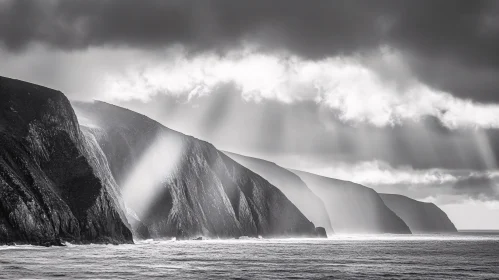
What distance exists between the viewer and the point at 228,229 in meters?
167

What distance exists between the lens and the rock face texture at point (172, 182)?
14500 cm

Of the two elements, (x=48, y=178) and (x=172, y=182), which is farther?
(x=172, y=182)

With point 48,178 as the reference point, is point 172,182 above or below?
above

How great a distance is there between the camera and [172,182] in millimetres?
154875

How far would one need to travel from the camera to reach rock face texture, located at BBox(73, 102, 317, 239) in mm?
145000

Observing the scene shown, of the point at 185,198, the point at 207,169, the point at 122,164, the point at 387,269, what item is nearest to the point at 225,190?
the point at 207,169

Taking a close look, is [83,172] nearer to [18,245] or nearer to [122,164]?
[18,245]

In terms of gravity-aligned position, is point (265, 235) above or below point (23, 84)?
below

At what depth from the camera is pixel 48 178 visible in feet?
340

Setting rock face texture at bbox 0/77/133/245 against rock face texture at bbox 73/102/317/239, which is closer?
rock face texture at bbox 0/77/133/245

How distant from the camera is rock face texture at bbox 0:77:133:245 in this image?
288 feet

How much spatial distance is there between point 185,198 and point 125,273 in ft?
363

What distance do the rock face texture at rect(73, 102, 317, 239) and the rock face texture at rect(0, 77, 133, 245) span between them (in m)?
21.5

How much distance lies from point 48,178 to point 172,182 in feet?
177
